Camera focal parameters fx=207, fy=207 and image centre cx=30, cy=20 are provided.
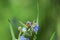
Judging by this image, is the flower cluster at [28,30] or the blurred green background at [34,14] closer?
the flower cluster at [28,30]

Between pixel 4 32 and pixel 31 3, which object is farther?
pixel 31 3

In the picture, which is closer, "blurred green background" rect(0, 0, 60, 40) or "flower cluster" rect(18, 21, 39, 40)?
"flower cluster" rect(18, 21, 39, 40)

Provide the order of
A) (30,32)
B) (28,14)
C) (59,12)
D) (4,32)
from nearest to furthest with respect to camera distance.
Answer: (30,32), (4,32), (28,14), (59,12)

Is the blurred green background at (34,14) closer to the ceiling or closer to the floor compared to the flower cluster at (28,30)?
closer to the floor

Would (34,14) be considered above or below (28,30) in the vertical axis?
below

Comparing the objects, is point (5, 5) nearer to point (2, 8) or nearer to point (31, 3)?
point (2, 8)

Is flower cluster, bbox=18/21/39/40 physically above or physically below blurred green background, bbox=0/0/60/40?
above

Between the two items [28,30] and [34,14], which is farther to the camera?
[34,14]

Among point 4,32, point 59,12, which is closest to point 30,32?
point 4,32
